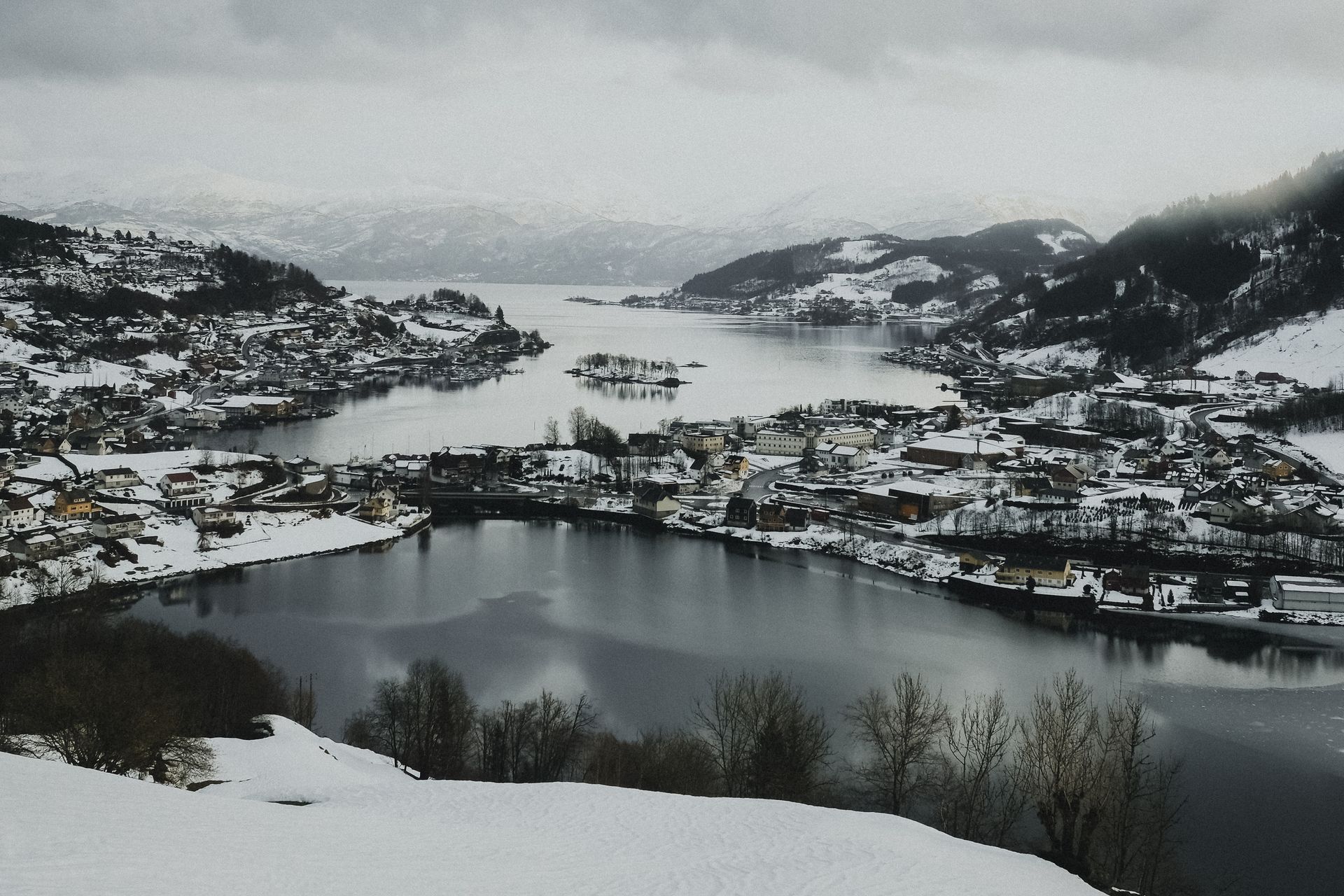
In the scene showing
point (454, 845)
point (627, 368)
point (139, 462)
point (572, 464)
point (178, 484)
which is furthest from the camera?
point (627, 368)

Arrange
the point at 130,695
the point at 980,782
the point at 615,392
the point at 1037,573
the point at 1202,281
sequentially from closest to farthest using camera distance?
the point at 130,695
the point at 980,782
the point at 1037,573
the point at 615,392
the point at 1202,281

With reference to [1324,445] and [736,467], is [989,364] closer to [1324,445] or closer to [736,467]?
[1324,445]

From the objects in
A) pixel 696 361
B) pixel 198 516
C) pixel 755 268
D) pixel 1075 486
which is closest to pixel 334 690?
pixel 198 516

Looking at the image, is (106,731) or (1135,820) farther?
(1135,820)

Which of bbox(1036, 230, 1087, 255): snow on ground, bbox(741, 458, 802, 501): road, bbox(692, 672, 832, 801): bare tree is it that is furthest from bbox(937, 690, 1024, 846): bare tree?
bbox(1036, 230, 1087, 255): snow on ground

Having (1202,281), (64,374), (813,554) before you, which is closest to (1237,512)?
(813,554)

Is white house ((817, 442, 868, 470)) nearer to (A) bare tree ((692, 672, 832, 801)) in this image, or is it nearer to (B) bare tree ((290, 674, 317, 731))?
(A) bare tree ((692, 672, 832, 801))
